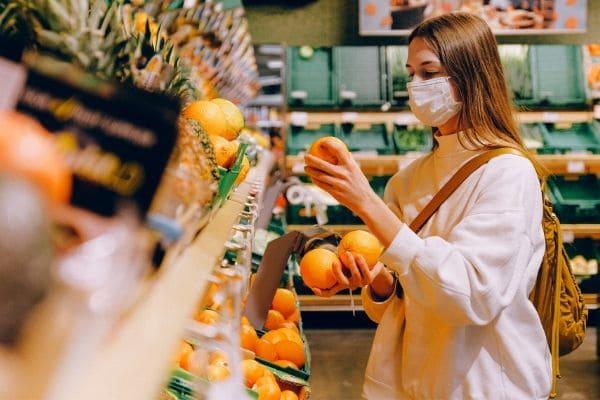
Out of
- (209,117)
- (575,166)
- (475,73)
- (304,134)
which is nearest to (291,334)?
(209,117)

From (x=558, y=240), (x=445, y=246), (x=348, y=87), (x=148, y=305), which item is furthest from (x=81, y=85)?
(x=348, y=87)

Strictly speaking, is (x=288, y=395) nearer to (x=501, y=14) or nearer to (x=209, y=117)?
(x=209, y=117)

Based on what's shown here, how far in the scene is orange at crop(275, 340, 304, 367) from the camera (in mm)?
2115

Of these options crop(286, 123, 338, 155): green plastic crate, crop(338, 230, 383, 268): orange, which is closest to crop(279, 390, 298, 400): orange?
crop(338, 230, 383, 268): orange

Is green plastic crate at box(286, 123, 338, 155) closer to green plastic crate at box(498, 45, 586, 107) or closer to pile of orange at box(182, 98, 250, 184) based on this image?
green plastic crate at box(498, 45, 586, 107)

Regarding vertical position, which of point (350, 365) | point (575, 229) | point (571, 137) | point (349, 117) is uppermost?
point (349, 117)

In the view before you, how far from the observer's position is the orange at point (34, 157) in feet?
1.60

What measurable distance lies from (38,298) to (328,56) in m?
5.49

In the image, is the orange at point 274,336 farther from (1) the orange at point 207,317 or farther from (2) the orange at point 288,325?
(1) the orange at point 207,317

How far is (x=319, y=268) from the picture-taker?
5.55 ft

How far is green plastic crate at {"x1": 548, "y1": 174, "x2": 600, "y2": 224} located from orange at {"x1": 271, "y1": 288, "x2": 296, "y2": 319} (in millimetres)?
3314

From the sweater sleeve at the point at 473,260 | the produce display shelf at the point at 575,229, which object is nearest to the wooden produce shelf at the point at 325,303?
the produce display shelf at the point at 575,229

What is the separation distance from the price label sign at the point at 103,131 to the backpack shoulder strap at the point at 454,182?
1.12 meters

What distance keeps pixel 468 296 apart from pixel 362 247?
33cm
